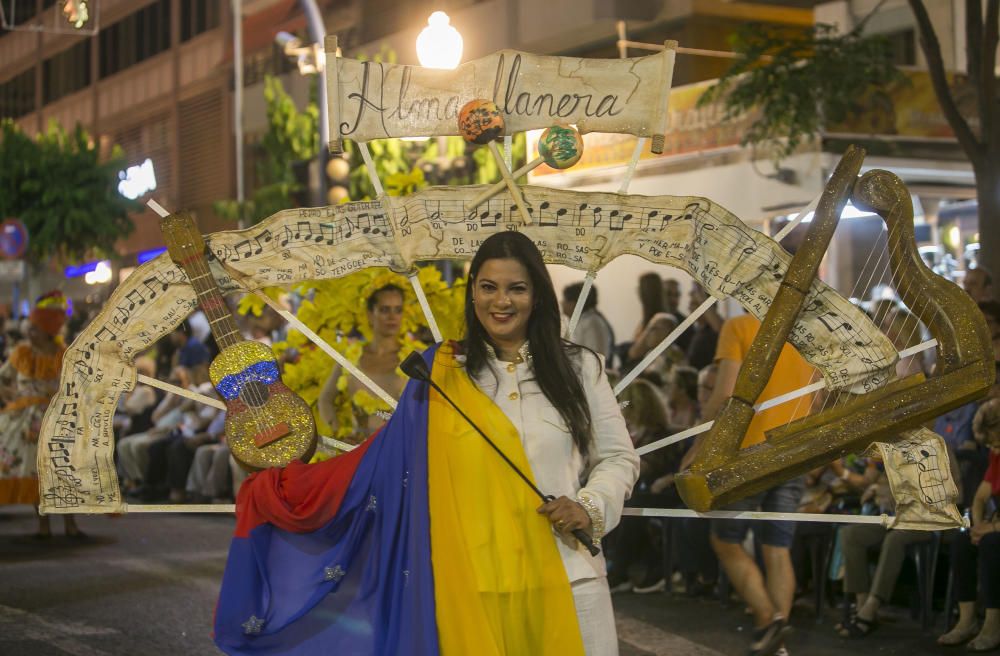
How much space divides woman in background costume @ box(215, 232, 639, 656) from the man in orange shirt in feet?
9.16

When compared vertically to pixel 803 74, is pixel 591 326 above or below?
below

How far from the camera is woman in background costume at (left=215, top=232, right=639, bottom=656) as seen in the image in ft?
14.6

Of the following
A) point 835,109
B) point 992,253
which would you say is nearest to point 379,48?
point 835,109

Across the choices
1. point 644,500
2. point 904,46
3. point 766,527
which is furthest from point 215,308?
point 904,46

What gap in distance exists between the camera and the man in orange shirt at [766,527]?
7.41 m

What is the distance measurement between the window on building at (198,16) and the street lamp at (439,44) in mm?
28825

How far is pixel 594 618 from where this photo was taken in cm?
449

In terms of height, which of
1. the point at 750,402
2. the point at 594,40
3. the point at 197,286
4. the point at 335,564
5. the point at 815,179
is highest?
the point at 594,40

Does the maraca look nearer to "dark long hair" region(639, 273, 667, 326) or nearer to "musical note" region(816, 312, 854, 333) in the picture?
"musical note" region(816, 312, 854, 333)

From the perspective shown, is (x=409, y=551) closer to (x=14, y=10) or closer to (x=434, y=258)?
(x=434, y=258)

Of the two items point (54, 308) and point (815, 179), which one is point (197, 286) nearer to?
point (54, 308)

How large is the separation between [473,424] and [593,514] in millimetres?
446

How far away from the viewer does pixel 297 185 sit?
59.9ft

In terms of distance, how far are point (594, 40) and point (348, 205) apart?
19.3 m
